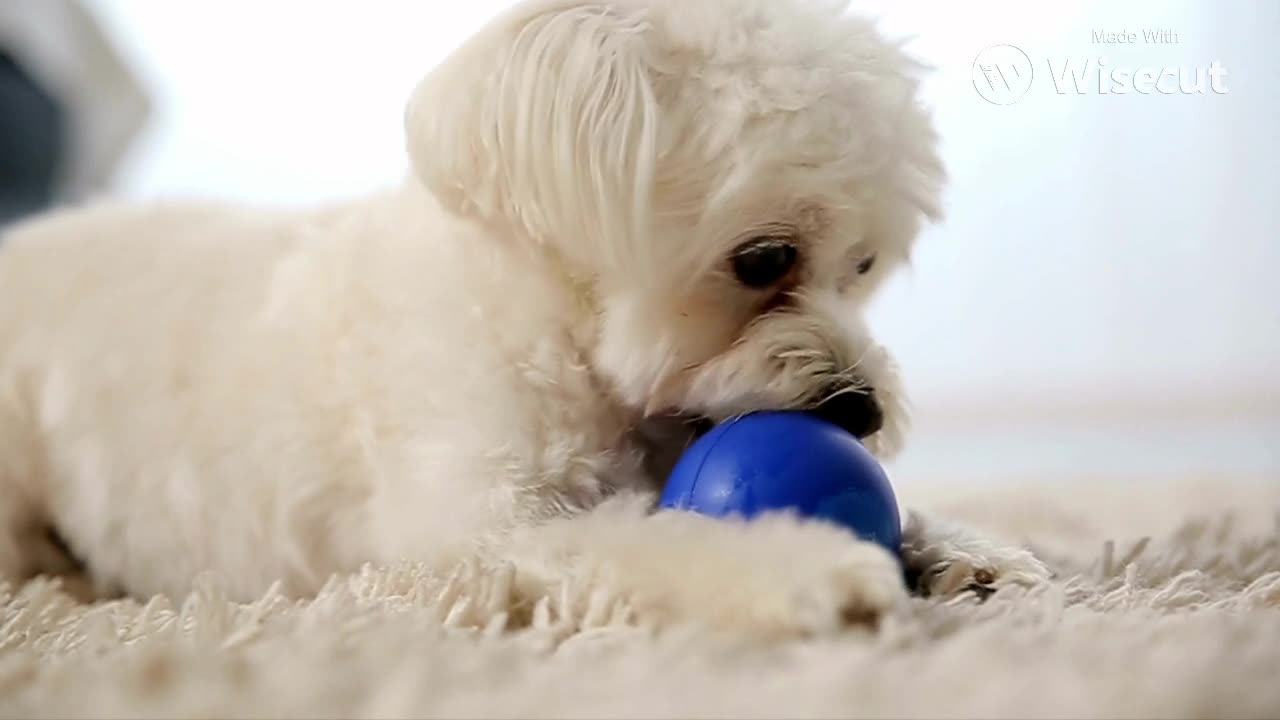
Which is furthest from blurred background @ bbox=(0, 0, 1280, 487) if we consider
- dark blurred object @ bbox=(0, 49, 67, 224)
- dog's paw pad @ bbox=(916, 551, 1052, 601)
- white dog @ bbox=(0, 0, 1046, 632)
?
dog's paw pad @ bbox=(916, 551, 1052, 601)

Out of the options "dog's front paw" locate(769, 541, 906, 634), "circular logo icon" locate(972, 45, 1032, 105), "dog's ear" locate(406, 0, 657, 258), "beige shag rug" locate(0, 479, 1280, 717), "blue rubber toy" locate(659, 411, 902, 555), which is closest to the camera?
"beige shag rug" locate(0, 479, 1280, 717)

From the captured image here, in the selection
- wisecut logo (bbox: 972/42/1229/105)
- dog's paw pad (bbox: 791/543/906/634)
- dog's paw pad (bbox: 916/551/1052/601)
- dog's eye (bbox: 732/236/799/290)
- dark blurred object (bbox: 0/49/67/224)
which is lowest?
dog's paw pad (bbox: 916/551/1052/601)

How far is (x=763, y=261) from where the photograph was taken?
100 centimetres

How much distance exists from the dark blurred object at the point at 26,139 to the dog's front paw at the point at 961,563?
141 centimetres

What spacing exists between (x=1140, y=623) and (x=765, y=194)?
0.43 m

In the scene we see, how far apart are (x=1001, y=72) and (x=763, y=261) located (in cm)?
98

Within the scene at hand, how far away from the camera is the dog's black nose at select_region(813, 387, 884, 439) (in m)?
0.97

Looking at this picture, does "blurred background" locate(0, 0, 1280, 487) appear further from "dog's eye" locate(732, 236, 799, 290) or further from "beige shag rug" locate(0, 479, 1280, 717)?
"beige shag rug" locate(0, 479, 1280, 717)

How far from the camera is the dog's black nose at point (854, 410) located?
974 millimetres

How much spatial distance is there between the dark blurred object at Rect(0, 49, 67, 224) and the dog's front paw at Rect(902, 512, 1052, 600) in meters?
1.41

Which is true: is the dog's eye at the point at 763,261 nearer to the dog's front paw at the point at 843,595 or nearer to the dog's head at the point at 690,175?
the dog's head at the point at 690,175

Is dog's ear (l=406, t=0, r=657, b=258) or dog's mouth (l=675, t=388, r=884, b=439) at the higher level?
dog's ear (l=406, t=0, r=657, b=258)

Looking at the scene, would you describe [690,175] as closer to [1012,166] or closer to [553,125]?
[553,125]

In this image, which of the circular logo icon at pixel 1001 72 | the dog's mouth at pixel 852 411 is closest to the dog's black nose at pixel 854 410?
the dog's mouth at pixel 852 411
